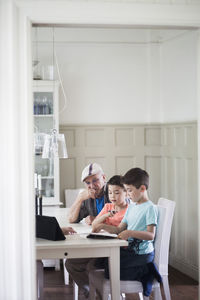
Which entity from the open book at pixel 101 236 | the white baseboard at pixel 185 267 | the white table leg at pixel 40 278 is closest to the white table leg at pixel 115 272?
the open book at pixel 101 236

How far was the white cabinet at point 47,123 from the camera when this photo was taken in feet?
17.2

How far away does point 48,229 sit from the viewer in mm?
3145

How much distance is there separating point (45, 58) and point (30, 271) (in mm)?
3429

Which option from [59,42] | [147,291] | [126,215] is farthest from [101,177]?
[59,42]

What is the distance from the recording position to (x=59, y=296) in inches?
172

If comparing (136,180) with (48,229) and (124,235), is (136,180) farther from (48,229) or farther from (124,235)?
(48,229)

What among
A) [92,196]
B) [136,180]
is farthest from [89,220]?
[136,180]

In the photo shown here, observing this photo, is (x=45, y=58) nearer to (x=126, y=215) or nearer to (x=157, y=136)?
(x=157, y=136)

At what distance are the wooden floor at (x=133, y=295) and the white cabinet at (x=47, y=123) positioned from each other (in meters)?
0.74

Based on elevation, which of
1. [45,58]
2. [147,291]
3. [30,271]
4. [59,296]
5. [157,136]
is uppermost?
[45,58]

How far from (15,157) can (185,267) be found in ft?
10.3

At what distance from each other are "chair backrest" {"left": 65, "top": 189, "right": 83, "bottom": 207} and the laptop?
2.19m

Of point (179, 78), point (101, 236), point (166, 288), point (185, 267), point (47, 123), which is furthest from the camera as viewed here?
point (47, 123)

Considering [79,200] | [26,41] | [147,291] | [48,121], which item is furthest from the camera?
[48,121]
